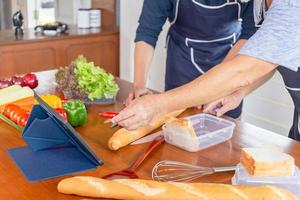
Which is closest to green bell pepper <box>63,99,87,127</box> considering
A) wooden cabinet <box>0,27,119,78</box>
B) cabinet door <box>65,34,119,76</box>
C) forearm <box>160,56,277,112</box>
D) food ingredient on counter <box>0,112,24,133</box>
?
food ingredient on counter <box>0,112,24,133</box>

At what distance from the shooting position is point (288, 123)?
2.53m

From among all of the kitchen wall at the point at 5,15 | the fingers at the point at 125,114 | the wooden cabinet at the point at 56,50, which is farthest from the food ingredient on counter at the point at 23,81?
the kitchen wall at the point at 5,15

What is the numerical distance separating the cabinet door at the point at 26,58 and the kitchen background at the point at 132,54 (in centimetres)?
61

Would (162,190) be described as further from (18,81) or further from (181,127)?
(18,81)

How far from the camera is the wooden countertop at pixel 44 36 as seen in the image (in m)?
2.89

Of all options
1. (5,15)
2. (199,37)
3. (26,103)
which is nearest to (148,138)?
(26,103)

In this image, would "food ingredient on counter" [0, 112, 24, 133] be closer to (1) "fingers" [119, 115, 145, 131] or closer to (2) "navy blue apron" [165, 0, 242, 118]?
(1) "fingers" [119, 115, 145, 131]

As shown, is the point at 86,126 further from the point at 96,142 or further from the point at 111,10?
the point at 111,10

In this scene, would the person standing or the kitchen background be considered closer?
the person standing

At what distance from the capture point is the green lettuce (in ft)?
4.31

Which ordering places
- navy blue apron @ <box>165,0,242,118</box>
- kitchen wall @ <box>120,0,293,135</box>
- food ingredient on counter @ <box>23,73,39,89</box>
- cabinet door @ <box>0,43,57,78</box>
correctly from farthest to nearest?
cabinet door @ <box>0,43,57,78</box>, kitchen wall @ <box>120,0,293,135</box>, navy blue apron @ <box>165,0,242,118</box>, food ingredient on counter @ <box>23,73,39,89</box>

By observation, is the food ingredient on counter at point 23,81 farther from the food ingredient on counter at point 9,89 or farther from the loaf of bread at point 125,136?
the loaf of bread at point 125,136

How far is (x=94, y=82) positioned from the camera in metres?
1.32

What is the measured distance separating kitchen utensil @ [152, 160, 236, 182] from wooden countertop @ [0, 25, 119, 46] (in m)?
2.20
